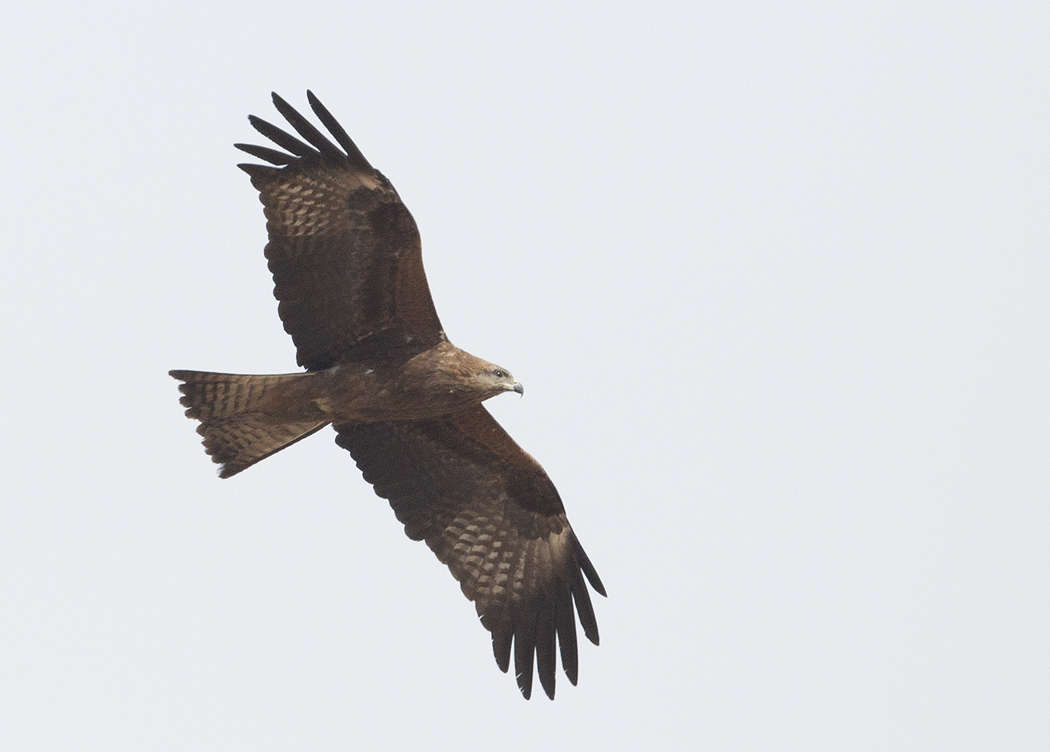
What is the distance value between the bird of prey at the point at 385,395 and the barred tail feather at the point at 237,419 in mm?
11

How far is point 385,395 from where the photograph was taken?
1180 cm

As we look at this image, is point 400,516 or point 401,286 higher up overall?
point 401,286

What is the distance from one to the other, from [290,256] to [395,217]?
904 mm

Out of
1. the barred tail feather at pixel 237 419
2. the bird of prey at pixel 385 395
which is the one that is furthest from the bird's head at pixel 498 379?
the barred tail feather at pixel 237 419

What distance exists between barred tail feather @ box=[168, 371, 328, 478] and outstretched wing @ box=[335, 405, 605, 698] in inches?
27.6

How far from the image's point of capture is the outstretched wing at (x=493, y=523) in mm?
12695

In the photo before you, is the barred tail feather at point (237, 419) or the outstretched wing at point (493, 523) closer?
the barred tail feather at point (237, 419)

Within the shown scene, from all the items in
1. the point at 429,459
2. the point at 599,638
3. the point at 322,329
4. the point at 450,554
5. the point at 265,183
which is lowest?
the point at 599,638

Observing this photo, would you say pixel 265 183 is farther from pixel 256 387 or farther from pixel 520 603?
pixel 520 603

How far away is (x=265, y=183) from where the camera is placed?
1152cm

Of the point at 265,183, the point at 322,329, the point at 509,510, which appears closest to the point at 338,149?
the point at 265,183

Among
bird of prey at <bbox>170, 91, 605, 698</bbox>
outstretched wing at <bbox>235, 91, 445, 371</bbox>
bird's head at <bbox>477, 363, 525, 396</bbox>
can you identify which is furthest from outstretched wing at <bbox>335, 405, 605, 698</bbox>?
outstretched wing at <bbox>235, 91, 445, 371</bbox>

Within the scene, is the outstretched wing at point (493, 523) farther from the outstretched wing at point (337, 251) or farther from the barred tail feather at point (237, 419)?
the outstretched wing at point (337, 251)

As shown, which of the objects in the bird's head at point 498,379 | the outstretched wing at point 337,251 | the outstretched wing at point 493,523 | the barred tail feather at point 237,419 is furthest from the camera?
the outstretched wing at point 493,523
